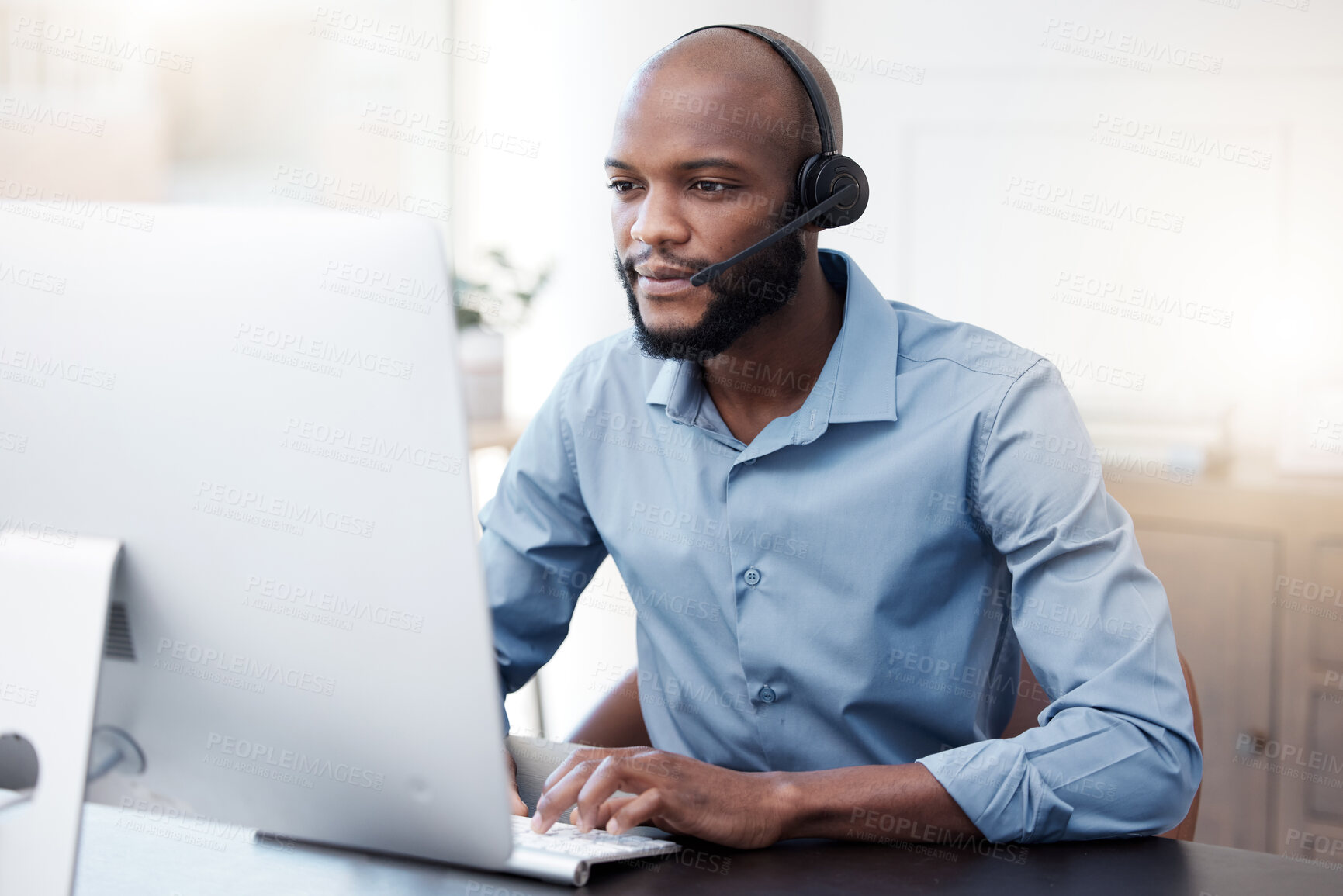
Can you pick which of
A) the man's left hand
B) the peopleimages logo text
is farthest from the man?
the peopleimages logo text

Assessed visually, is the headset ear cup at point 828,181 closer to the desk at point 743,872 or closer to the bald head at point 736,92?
the bald head at point 736,92

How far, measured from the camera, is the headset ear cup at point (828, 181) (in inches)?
47.8

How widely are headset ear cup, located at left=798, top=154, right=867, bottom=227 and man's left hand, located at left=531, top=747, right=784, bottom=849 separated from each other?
59cm

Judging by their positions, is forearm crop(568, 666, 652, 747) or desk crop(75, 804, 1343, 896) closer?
desk crop(75, 804, 1343, 896)

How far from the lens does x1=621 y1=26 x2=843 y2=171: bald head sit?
1.19m

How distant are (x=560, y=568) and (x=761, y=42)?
62cm

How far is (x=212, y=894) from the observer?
791mm

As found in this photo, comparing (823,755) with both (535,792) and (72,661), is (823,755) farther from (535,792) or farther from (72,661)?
(72,661)

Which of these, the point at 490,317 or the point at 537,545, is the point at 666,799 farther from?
the point at 490,317

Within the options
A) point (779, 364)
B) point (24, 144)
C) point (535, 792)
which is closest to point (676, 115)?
point (779, 364)

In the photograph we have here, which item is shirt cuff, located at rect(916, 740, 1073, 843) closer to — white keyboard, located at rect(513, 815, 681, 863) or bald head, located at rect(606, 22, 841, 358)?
white keyboard, located at rect(513, 815, 681, 863)

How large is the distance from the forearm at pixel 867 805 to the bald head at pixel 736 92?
2.06ft

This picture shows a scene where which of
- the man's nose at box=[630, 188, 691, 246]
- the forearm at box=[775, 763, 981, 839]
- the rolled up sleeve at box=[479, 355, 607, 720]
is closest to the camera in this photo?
the forearm at box=[775, 763, 981, 839]

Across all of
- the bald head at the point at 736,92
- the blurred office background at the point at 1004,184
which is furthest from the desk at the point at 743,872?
the blurred office background at the point at 1004,184
